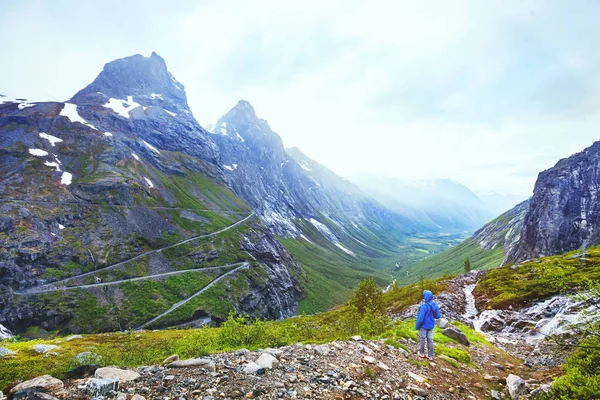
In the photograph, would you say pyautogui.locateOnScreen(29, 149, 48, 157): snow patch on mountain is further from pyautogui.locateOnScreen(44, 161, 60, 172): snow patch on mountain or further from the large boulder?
the large boulder

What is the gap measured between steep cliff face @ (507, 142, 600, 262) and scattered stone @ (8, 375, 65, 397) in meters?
215

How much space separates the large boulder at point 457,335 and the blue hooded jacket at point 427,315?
28.8ft

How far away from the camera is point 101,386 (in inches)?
378

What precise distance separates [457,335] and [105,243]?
13059 centimetres

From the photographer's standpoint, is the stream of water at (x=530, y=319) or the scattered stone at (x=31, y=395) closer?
the scattered stone at (x=31, y=395)

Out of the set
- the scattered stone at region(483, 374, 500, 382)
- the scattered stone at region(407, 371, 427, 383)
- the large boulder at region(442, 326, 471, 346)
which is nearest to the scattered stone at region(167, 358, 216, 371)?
the scattered stone at region(407, 371, 427, 383)

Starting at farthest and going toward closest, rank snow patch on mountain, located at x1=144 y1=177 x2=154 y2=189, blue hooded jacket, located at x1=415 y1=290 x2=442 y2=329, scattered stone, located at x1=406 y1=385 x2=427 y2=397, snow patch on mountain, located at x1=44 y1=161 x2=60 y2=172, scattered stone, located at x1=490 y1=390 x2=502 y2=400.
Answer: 1. snow patch on mountain, located at x1=144 y1=177 x2=154 y2=189
2. snow patch on mountain, located at x1=44 y1=161 x2=60 y2=172
3. blue hooded jacket, located at x1=415 y1=290 x2=442 y2=329
4. scattered stone, located at x1=490 y1=390 x2=502 y2=400
5. scattered stone, located at x1=406 y1=385 x2=427 y2=397

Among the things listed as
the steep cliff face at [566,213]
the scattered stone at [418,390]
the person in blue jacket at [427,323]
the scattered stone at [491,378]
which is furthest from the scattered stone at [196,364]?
the steep cliff face at [566,213]

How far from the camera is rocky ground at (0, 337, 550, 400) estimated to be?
9938mm

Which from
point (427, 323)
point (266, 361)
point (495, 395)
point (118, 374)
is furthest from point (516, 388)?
point (118, 374)

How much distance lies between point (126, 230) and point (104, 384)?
137m

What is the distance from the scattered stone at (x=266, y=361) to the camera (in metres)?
12.5

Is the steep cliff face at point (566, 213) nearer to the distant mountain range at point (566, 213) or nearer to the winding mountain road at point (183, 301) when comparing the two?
the distant mountain range at point (566, 213)

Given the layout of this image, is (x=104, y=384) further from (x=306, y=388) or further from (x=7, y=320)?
(x=7, y=320)
